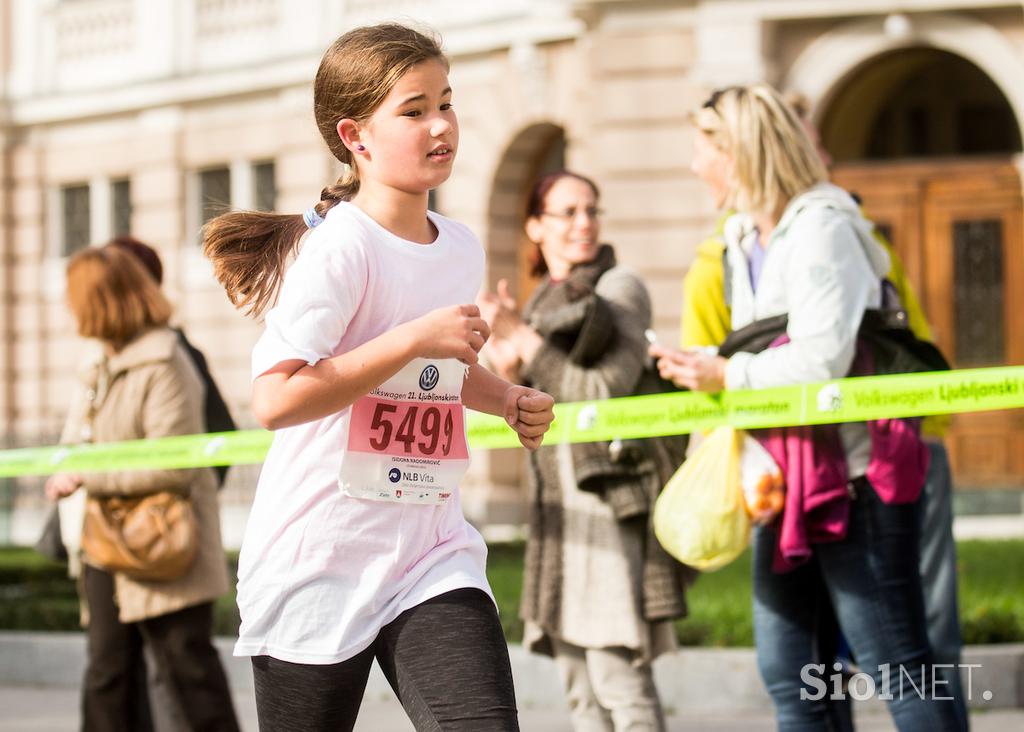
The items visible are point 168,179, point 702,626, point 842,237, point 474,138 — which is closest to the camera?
point 842,237

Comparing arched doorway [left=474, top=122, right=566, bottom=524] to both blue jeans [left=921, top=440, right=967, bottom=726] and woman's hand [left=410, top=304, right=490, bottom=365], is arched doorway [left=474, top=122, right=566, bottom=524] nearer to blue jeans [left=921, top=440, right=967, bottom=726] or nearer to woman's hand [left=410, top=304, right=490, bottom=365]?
blue jeans [left=921, top=440, right=967, bottom=726]

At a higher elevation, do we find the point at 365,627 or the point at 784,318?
the point at 784,318

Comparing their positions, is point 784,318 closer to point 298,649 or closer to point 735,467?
point 735,467

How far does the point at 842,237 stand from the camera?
4691 mm

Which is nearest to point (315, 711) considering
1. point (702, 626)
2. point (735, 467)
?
point (735, 467)

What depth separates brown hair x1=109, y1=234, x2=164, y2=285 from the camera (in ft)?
20.9

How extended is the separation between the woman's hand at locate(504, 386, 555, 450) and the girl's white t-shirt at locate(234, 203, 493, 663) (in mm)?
182

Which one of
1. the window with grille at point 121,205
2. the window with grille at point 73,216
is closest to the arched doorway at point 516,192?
the window with grille at point 121,205

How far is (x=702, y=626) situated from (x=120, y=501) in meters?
3.17

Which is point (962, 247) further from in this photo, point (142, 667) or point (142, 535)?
point (142, 535)

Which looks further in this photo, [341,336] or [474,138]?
[474,138]

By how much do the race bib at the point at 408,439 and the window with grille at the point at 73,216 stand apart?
23147mm

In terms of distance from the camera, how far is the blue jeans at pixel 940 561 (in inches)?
245

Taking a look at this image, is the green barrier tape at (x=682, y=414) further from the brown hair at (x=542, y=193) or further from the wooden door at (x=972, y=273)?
the wooden door at (x=972, y=273)
